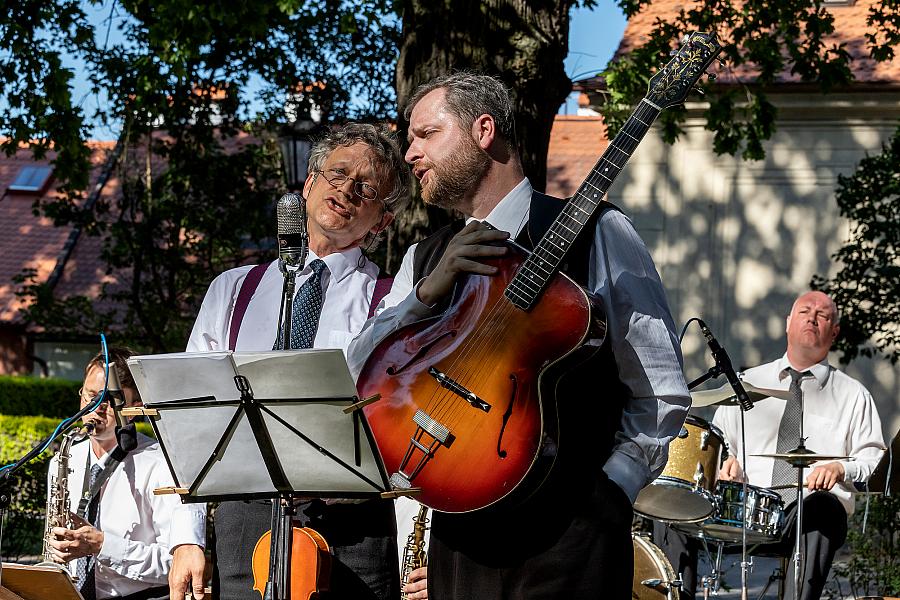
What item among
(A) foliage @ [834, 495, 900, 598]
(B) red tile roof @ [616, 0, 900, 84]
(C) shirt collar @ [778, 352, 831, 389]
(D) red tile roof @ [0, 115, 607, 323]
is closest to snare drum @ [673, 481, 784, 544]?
(C) shirt collar @ [778, 352, 831, 389]

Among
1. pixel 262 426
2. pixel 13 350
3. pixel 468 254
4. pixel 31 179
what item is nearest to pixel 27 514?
pixel 262 426

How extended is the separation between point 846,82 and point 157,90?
6.74 meters

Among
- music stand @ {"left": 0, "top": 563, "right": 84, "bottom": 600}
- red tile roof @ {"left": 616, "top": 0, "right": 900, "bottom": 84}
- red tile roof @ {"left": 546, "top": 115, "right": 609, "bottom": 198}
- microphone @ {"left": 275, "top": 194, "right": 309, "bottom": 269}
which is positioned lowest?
music stand @ {"left": 0, "top": 563, "right": 84, "bottom": 600}

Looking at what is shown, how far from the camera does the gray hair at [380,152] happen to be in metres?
4.11

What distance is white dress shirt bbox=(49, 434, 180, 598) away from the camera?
17.9 ft

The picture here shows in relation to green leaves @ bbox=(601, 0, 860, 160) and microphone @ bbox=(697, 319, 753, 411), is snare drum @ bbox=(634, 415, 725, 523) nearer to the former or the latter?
microphone @ bbox=(697, 319, 753, 411)

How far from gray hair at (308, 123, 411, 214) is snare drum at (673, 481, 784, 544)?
3580 millimetres

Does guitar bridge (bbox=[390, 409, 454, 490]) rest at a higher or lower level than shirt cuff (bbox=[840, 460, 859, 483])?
higher

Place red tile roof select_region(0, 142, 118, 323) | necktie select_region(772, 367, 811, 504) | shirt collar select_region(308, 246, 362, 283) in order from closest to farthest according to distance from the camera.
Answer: shirt collar select_region(308, 246, 362, 283) < necktie select_region(772, 367, 811, 504) < red tile roof select_region(0, 142, 118, 323)

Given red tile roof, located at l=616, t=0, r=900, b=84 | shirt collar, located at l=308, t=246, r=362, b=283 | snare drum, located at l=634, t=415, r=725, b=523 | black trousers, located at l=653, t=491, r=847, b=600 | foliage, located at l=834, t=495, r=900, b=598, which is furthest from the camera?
red tile roof, located at l=616, t=0, r=900, b=84

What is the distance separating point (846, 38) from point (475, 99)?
55.0ft

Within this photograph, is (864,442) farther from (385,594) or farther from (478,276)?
(478,276)

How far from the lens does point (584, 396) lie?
114 inches

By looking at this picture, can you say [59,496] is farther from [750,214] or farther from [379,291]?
[750,214]
